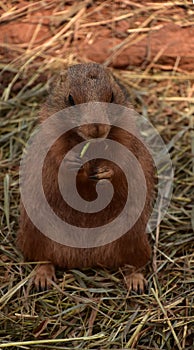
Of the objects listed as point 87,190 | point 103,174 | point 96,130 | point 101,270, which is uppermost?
point 96,130

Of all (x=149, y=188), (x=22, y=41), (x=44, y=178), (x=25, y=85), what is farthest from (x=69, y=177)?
(x=22, y=41)

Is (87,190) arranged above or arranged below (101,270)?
above

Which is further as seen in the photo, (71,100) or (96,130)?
(71,100)

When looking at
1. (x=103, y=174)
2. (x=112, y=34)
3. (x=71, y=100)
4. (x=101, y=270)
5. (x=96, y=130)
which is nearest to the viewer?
(x=96, y=130)

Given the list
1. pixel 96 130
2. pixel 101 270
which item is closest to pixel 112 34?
pixel 101 270

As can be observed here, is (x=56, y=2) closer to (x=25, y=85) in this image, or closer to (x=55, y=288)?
(x=25, y=85)

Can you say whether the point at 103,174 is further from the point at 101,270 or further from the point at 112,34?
the point at 112,34
